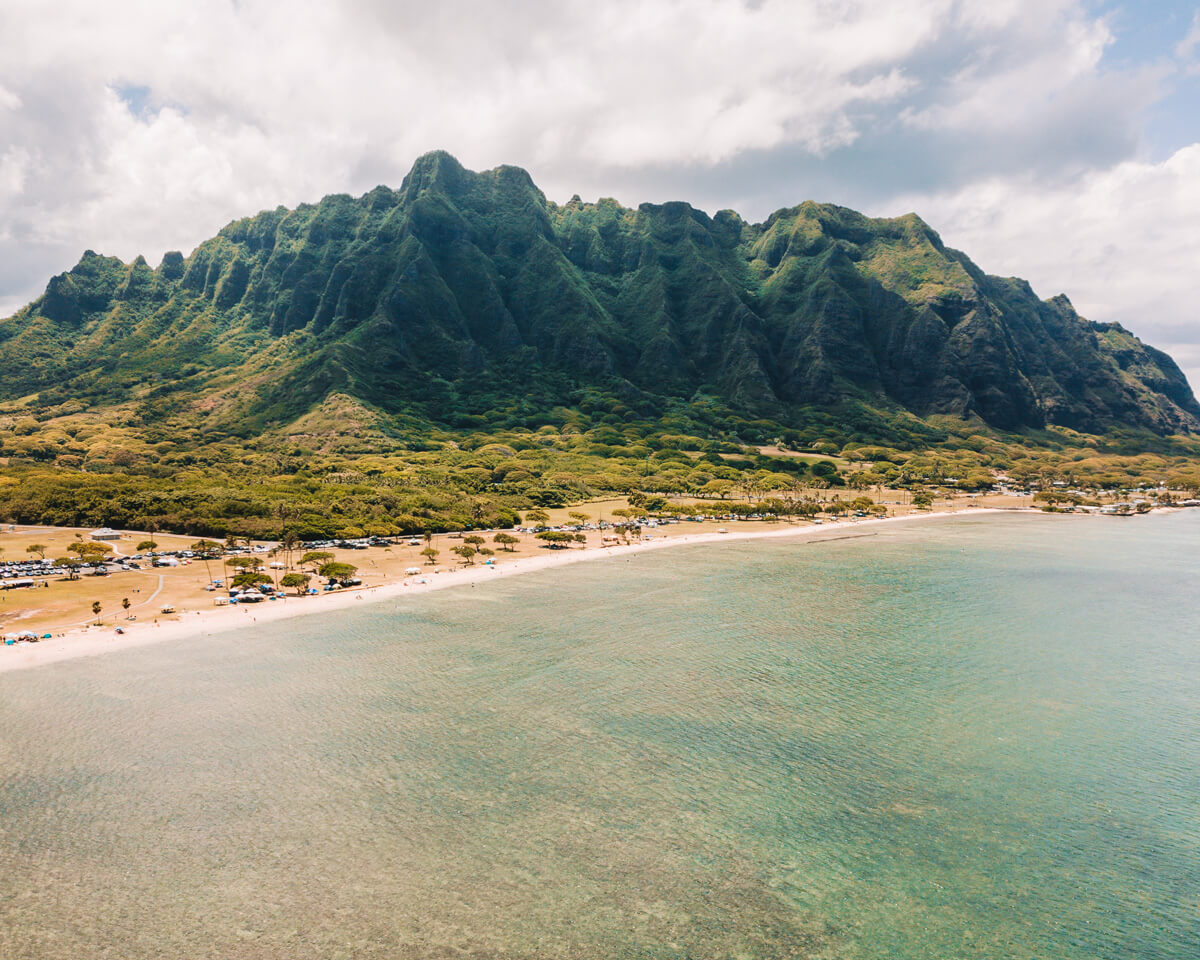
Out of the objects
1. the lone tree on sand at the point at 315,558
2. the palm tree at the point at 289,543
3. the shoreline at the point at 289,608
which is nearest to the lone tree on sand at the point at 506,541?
the shoreline at the point at 289,608

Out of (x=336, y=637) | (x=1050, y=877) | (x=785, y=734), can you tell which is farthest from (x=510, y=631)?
(x=1050, y=877)

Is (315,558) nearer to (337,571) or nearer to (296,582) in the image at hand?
(337,571)

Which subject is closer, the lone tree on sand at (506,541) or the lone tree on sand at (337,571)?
the lone tree on sand at (337,571)

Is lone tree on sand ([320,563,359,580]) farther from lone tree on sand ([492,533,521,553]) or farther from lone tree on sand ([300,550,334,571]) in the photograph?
lone tree on sand ([492,533,521,553])

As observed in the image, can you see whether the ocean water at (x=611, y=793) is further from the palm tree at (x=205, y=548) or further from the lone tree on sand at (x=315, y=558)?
the palm tree at (x=205, y=548)

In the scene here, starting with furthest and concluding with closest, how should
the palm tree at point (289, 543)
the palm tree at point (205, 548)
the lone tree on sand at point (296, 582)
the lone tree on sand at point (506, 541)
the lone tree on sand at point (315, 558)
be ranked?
the lone tree on sand at point (506, 541) → the palm tree at point (205, 548) → the palm tree at point (289, 543) → the lone tree on sand at point (315, 558) → the lone tree on sand at point (296, 582)

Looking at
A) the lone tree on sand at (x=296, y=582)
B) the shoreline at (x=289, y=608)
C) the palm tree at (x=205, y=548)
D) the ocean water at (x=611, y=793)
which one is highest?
the palm tree at (x=205, y=548)

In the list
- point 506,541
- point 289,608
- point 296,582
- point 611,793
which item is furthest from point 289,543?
point 611,793
